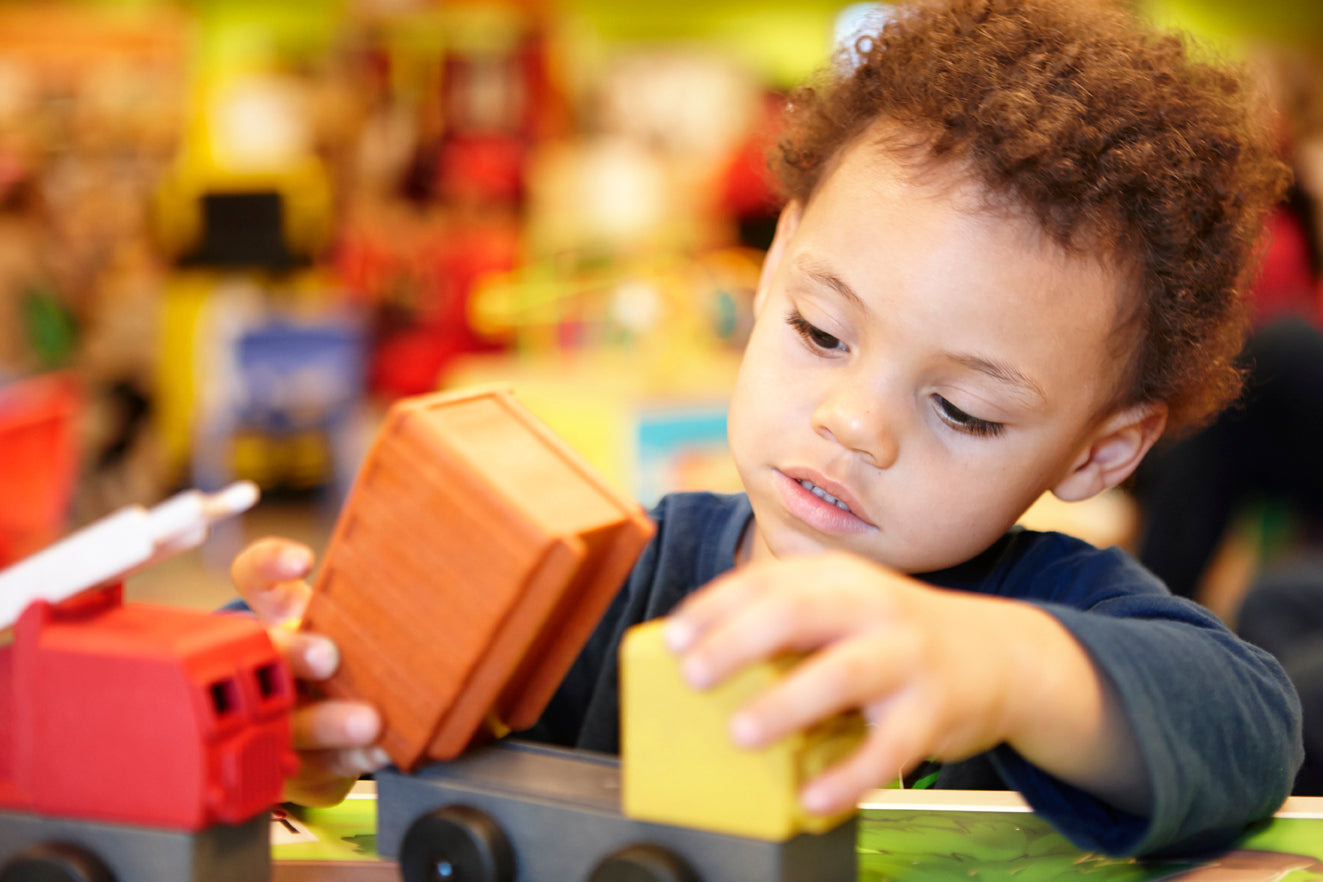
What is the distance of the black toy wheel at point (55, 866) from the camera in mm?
450

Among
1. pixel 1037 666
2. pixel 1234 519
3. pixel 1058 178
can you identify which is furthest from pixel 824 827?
pixel 1234 519

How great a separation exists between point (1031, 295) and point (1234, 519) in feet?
5.99

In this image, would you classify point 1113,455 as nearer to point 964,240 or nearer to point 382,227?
point 964,240

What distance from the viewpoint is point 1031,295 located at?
2.06 ft

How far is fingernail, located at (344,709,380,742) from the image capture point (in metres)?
0.49

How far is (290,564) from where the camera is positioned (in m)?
0.59

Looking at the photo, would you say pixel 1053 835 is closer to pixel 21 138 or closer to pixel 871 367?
pixel 871 367

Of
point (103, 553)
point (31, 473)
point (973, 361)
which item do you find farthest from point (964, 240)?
point (31, 473)

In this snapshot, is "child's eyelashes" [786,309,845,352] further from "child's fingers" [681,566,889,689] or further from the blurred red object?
the blurred red object

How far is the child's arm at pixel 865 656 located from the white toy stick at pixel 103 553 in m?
0.20

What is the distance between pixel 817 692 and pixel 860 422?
0.23m

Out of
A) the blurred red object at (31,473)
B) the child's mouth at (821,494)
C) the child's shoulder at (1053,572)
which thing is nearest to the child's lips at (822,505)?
the child's mouth at (821,494)

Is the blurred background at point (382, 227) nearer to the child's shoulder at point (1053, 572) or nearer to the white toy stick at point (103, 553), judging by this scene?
the child's shoulder at point (1053, 572)

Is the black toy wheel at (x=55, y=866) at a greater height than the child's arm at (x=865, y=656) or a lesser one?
lesser
